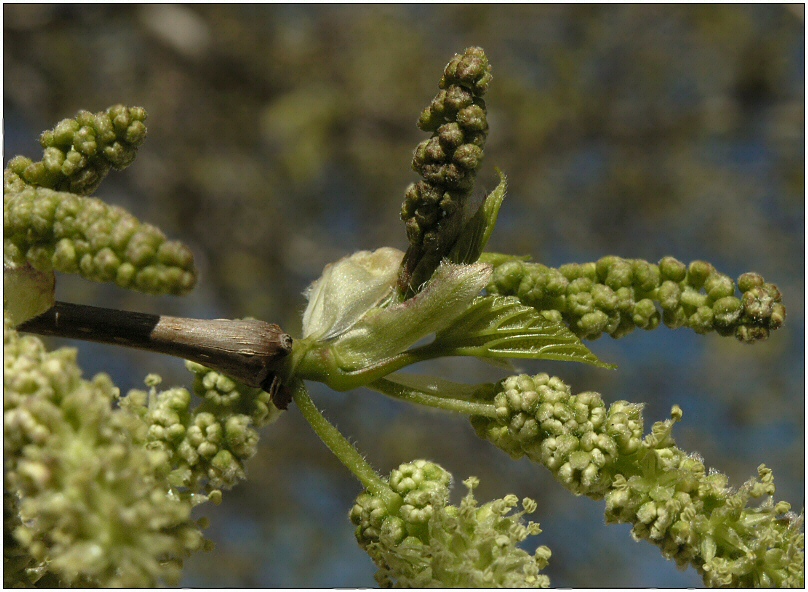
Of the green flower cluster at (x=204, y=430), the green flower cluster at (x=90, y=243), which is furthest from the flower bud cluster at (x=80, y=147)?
the green flower cluster at (x=204, y=430)

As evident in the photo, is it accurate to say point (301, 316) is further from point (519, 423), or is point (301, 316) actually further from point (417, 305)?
point (519, 423)

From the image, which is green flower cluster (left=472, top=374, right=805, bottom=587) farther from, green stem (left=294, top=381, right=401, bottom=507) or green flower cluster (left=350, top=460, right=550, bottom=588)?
green stem (left=294, top=381, right=401, bottom=507)

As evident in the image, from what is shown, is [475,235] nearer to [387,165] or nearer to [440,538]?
[440,538]

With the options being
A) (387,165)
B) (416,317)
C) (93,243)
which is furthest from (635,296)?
(387,165)

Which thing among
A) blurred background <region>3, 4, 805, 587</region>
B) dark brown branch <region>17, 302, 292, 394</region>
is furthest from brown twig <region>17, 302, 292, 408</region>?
blurred background <region>3, 4, 805, 587</region>

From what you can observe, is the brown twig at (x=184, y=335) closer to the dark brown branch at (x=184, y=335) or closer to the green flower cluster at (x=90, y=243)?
the dark brown branch at (x=184, y=335)
